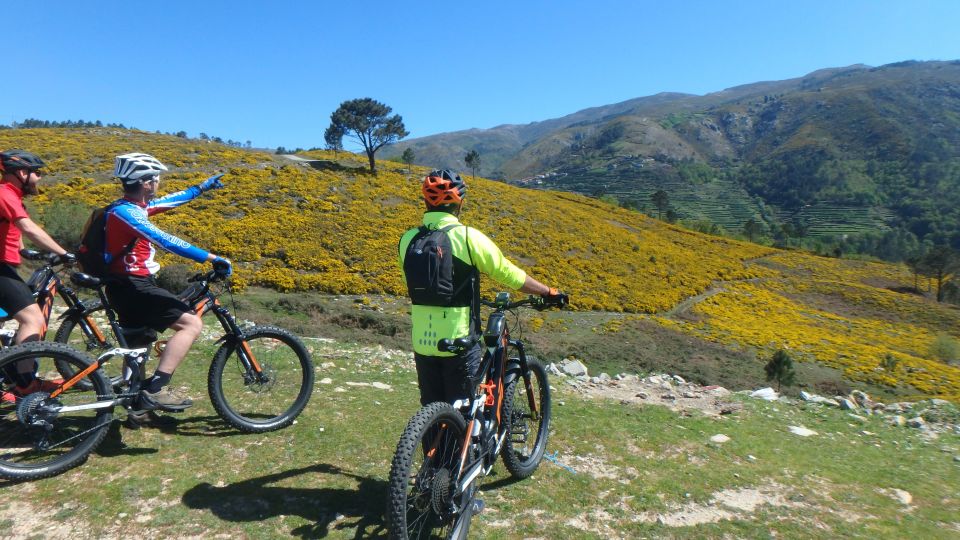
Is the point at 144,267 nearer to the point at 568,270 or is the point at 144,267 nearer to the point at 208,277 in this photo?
the point at 208,277

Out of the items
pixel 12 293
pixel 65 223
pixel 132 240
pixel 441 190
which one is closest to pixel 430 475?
pixel 441 190

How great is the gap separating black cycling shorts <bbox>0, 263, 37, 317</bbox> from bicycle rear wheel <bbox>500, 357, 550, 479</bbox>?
4.54 m

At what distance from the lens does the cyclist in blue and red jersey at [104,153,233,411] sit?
4195mm

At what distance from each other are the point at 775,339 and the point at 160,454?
104 ft

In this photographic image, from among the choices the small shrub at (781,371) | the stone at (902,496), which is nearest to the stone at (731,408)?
the stone at (902,496)

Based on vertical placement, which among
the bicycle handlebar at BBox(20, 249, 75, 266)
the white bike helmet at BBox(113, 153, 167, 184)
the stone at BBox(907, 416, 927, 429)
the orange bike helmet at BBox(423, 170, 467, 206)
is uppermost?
the white bike helmet at BBox(113, 153, 167, 184)

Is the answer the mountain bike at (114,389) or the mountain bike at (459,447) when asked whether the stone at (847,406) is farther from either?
the mountain bike at (114,389)

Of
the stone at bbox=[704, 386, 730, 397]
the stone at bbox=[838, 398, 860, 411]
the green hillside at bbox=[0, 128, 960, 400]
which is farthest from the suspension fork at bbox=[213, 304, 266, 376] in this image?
the stone at bbox=[838, 398, 860, 411]

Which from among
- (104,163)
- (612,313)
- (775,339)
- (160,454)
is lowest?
(775,339)

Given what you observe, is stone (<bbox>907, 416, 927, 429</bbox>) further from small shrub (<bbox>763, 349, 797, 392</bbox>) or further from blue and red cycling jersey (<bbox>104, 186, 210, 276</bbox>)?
small shrub (<bbox>763, 349, 797, 392</bbox>)

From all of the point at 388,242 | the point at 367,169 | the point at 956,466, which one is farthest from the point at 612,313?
the point at 367,169

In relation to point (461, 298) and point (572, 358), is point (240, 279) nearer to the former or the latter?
point (572, 358)

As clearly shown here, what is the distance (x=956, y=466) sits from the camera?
673 cm

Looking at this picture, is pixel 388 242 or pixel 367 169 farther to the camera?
pixel 367 169
